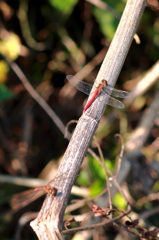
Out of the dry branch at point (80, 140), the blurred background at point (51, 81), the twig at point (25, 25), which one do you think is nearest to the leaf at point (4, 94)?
the blurred background at point (51, 81)

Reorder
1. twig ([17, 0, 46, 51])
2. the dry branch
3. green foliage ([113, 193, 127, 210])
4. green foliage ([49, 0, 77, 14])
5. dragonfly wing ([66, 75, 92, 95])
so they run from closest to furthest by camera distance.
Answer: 1. the dry branch
2. dragonfly wing ([66, 75, 92, 95])
3. green foliage ([113, 193, 127, 210])
4. green foliage ([49, 0, 77, 14])
5. twig ([17, 0, 46, 51])

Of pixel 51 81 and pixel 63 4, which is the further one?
pixel 51 81

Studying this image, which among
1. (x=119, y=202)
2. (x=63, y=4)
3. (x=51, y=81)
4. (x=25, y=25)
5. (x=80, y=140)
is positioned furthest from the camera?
(x=51, y=81)

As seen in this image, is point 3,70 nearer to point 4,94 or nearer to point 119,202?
point 4,94

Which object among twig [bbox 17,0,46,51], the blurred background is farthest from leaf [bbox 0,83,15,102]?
twig [bbox 17,0,46,51]

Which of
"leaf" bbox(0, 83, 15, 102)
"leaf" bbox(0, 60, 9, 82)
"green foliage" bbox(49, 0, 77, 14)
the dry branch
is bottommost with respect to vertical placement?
the dry branch

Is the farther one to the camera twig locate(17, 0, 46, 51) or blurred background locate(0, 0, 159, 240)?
twig locate(17, 0, 46, 51)

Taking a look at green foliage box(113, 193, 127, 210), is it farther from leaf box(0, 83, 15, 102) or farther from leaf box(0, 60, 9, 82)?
leaf box(0, 60, 9, 82)

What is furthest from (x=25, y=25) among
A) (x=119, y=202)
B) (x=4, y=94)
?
(x=119, y=202)
